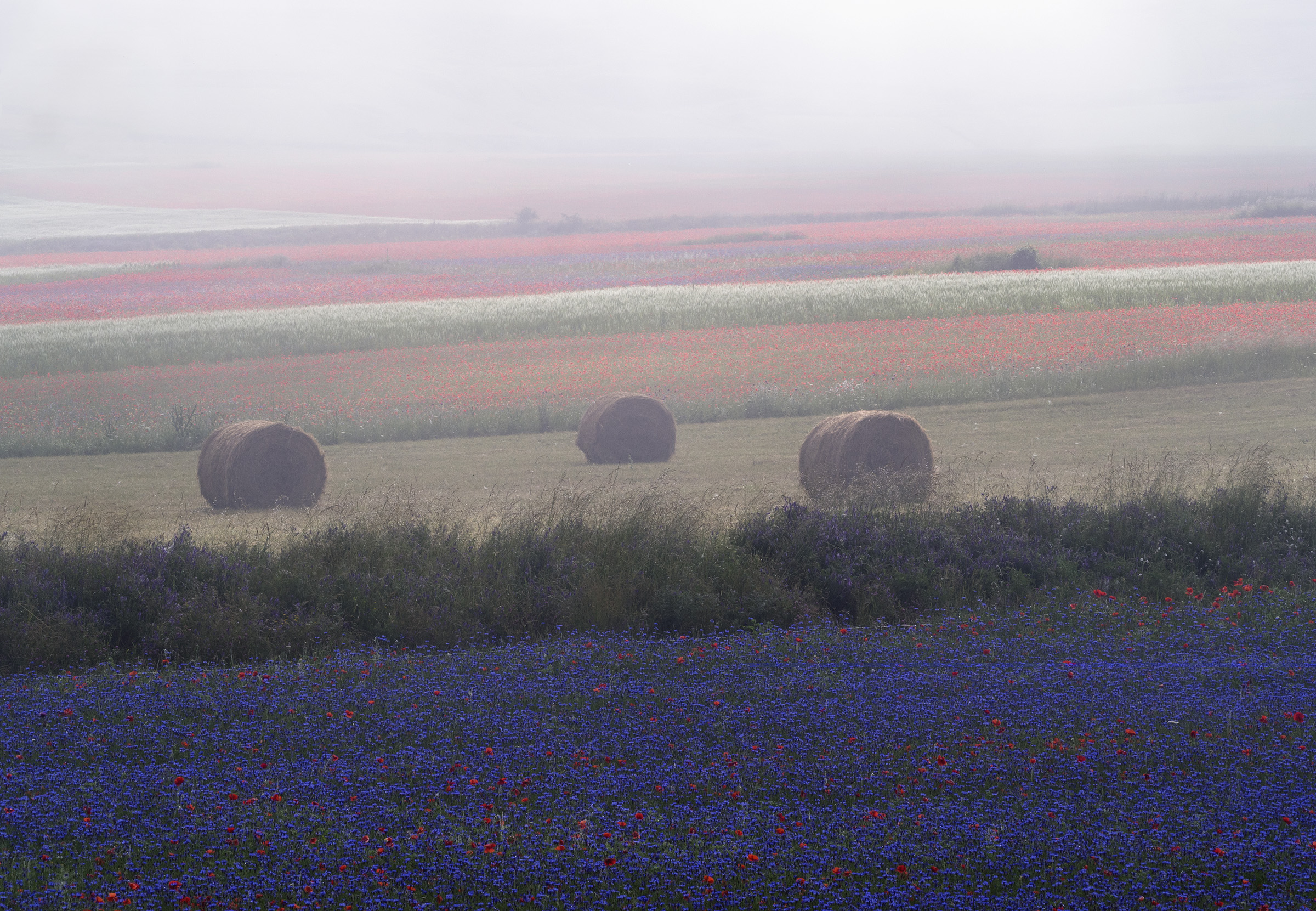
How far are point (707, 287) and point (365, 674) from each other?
34167 millimetres

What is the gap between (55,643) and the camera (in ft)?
27.2

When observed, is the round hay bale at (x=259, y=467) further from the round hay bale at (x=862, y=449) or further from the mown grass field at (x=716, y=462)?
the round hay bale at (x=862, y=449)

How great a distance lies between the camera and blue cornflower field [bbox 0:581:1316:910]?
13.9 ft

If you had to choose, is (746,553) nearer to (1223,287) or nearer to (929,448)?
(929,448)

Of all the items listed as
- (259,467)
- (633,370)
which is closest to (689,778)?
(259,467)

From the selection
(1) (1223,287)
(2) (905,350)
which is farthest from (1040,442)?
(1) (1223,287)

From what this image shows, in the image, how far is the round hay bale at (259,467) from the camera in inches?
643

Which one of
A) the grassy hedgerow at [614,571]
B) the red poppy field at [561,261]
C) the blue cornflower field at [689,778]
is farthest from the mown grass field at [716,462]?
the red poppy field at [561,261]

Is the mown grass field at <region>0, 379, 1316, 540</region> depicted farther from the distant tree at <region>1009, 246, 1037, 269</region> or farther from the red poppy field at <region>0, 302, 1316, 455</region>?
the distant tree at <region>1009, 246, 1037, 269</region>

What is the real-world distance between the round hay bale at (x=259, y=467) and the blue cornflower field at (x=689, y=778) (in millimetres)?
9073

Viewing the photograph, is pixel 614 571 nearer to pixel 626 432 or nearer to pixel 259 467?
pixel 259 467

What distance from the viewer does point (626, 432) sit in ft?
65.8

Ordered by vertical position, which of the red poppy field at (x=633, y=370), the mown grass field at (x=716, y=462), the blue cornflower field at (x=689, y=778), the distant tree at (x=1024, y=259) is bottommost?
the mown grass field at (x=716, y=462)

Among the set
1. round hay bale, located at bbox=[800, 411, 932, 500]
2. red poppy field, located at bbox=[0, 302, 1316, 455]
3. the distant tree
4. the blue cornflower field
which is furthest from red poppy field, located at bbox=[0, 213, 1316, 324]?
the blue cornflower field
